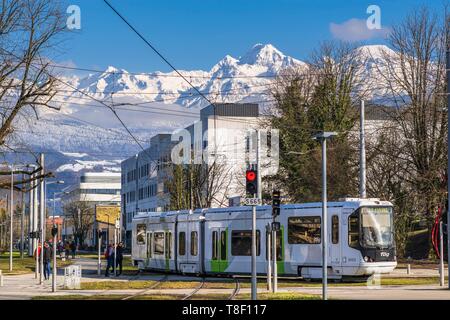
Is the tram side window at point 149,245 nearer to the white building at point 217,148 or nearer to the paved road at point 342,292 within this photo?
the paved road at point 342,292

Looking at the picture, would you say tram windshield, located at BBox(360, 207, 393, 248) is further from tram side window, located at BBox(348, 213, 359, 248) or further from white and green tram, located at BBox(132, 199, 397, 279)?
tram side window, located at BBox(348, 213, 359, 248)

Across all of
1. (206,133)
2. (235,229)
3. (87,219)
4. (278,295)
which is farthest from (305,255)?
(87,219)

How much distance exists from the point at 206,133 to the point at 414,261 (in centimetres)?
4010

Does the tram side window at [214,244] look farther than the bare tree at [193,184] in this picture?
No

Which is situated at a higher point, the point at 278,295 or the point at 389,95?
the point at 389,95

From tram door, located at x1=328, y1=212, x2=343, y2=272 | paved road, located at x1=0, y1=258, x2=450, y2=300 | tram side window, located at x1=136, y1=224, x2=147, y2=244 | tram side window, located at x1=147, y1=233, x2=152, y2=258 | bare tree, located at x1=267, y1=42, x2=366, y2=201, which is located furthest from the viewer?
bare tree, located at x1=267, y1=42, x2=366, y2=201

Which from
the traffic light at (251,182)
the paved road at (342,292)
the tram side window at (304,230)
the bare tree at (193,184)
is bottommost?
the paved road at (342,292)

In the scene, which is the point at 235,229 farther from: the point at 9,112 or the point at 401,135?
the point at 401,135

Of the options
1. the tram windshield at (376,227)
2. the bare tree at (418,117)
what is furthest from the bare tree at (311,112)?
the tram windshield at (376,227)

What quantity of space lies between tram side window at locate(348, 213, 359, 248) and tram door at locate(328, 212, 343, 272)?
1.36 ft

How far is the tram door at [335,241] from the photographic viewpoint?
36.2m

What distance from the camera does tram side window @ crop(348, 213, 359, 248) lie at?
35.8 metres

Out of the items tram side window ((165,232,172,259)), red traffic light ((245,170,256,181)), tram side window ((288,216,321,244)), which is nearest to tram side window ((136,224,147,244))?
tram side window ((165,232,172,259))
